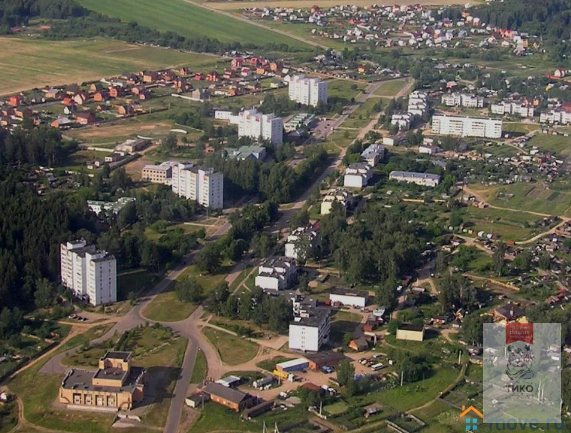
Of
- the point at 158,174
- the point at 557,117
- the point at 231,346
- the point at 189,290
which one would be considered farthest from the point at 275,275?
the point at 557,117

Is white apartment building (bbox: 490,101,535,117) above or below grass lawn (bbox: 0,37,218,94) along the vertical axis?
below

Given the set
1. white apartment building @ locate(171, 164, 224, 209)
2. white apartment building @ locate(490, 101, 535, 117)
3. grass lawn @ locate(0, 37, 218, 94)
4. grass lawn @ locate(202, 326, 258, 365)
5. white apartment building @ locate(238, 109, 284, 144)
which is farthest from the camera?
grass lawn @ locate(0, 37, 218, 94)

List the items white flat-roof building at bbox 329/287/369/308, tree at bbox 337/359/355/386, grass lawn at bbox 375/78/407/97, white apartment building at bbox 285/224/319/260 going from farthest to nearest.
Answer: grass lawn at bbox 375/78/407/97 < white apartment building at bbox 285/224/319/260 < white flat-roof building at bbox 329/287/369/308 < tree at bbox 337/359/355/386

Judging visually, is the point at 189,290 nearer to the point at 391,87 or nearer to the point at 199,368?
the point at 199,368

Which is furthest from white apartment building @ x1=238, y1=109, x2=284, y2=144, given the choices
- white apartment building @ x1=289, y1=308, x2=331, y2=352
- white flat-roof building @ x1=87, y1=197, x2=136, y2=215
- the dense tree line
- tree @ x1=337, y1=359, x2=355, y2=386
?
tree @ x1=337, y1=359, x2=355, y2=386

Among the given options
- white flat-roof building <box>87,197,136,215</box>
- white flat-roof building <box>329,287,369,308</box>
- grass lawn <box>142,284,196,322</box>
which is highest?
white flat-roof building <box>87,197,136,215</box>

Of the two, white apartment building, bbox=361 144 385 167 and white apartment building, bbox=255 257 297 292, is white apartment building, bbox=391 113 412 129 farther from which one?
white apartment building, bbox=255 257 297 292

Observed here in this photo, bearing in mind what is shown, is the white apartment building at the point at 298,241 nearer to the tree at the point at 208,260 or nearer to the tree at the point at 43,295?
the tree at the point at 208,260

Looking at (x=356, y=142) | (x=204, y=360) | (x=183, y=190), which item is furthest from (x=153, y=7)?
(x=204, y=360)
